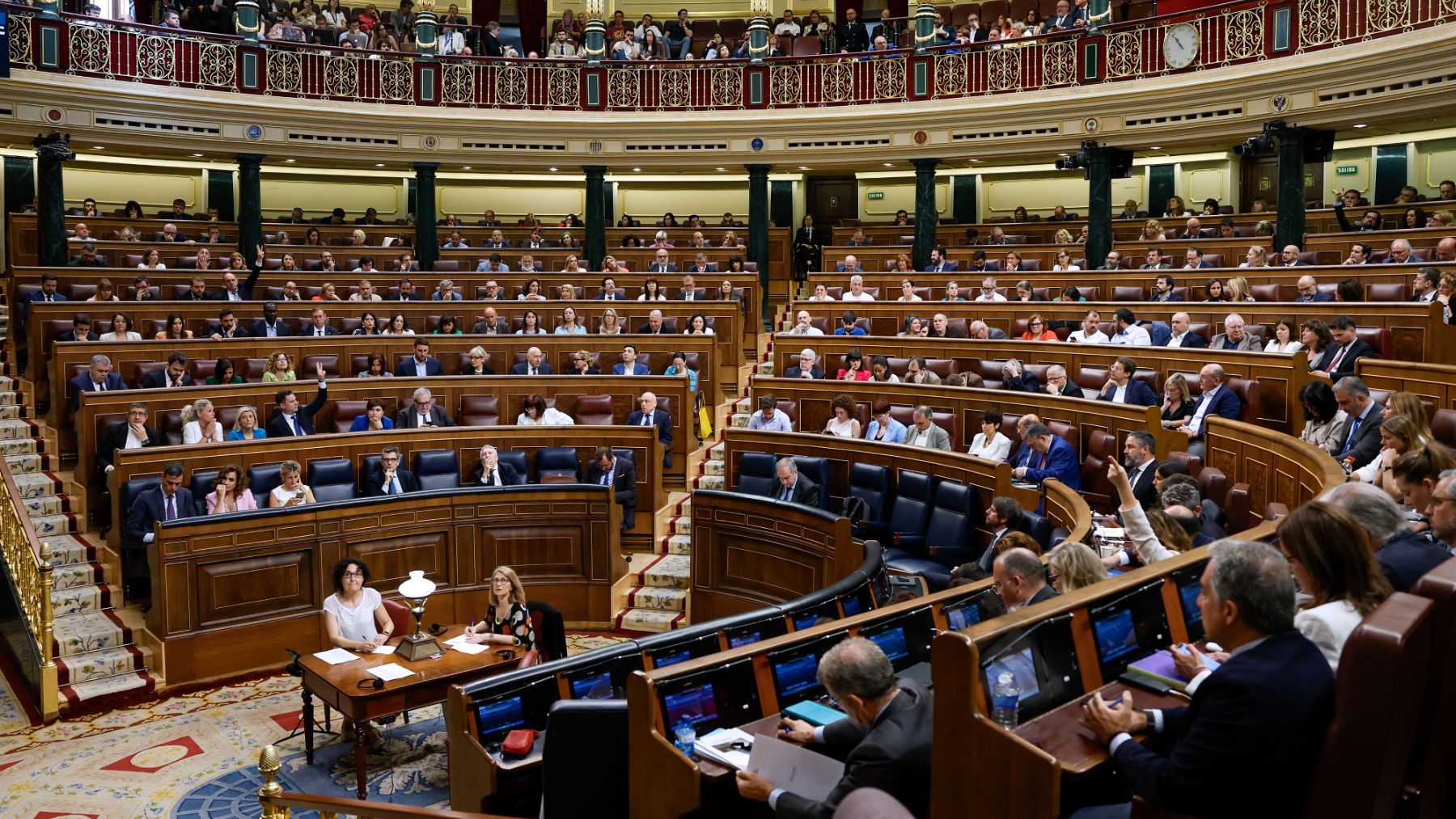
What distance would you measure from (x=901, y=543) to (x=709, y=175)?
461 inches

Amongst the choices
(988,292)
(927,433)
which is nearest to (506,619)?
(927,433)

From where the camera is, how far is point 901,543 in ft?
23.3

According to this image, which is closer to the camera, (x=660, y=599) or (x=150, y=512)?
(x=150, y=512)

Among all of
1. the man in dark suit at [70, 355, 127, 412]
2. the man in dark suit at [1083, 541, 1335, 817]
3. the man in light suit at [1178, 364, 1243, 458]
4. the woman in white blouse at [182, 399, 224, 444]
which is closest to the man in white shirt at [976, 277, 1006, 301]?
the man in light suit at [1178, 364, 1243, 458]

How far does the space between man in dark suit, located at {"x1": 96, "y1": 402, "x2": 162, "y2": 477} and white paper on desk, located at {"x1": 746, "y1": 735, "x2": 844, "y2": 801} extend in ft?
21.1

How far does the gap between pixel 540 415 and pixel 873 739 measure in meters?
6.89

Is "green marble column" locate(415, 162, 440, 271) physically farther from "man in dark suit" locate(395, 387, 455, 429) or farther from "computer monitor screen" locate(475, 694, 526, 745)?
"computer monitor screen" locate(475, 694, 526, 745)

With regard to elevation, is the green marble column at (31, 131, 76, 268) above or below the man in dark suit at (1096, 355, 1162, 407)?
above

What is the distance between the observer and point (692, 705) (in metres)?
3.09

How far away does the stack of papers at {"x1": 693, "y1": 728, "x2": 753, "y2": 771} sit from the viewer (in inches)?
112

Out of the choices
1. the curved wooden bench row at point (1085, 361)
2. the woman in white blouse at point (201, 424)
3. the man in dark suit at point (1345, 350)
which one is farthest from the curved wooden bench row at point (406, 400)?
the man in dark suit at point (1345, 350)

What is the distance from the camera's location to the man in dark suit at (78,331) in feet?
30.2

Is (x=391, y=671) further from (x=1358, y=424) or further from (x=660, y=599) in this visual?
(x=1358, y=424)

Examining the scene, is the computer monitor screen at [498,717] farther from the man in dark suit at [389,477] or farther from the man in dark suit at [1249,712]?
the man in dark suit at [389,477]
